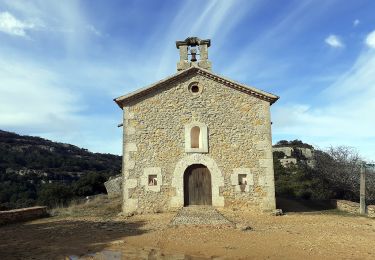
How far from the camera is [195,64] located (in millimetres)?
16953

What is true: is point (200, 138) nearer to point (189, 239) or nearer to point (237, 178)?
point (237, 178)

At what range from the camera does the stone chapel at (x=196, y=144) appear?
14.8 metres

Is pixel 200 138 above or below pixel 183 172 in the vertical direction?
above

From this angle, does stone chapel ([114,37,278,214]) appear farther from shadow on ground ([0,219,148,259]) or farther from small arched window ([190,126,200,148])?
shadow on ground ([0,219,148,259])

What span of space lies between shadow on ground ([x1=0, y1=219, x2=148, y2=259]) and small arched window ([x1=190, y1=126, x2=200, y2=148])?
4.33m

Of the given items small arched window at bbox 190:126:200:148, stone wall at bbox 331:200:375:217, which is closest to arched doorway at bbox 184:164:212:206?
small arched window at bbox 190:126:200:148

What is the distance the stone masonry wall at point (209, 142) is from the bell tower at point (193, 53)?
1387 millimetres

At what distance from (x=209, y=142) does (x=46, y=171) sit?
36.9 m

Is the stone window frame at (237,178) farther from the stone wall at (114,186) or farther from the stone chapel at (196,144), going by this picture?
the stone wall at (114,186)

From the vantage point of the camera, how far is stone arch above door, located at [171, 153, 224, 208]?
14.8 m

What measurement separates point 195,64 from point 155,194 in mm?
6198

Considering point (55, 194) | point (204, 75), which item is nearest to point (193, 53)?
point (204, 75)

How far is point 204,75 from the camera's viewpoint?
623 inches

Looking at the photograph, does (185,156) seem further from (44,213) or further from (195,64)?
(44,213)
